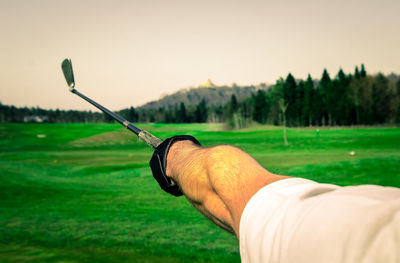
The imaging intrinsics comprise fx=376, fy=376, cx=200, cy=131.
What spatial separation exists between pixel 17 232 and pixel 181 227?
3.17 meters

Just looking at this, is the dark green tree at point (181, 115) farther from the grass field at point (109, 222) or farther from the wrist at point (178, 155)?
the wrist at point (178, 155)

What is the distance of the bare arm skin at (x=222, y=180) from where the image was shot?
0.94 metres

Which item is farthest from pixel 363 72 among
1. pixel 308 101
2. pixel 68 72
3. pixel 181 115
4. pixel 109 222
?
pixel 68 72

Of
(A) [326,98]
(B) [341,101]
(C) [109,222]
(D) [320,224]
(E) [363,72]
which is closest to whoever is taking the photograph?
(D) [320,224]

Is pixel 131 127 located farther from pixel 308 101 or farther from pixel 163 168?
pixel 308 101

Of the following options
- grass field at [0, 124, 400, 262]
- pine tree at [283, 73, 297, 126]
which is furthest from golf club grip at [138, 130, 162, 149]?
pine tree at [283, 73, 297, 126]

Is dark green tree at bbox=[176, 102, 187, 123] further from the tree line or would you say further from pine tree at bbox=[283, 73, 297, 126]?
pine tree at bbox=[283, 73, 297, 126]

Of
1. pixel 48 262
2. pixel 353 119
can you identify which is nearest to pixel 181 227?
pixel 48 262

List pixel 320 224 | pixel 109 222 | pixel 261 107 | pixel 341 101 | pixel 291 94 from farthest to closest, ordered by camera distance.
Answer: pixel 261 107
pixel 291 94
pixel 341 101
pixel 109 222
pixel 320 224

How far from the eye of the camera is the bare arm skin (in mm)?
944

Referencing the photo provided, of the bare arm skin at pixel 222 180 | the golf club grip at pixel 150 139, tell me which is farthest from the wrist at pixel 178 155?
the golf club grip at pixel 150 139

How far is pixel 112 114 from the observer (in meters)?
1.98

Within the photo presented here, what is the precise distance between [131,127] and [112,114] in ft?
0.53

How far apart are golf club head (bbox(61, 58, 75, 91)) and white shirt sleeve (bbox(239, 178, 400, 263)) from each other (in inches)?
79.2
